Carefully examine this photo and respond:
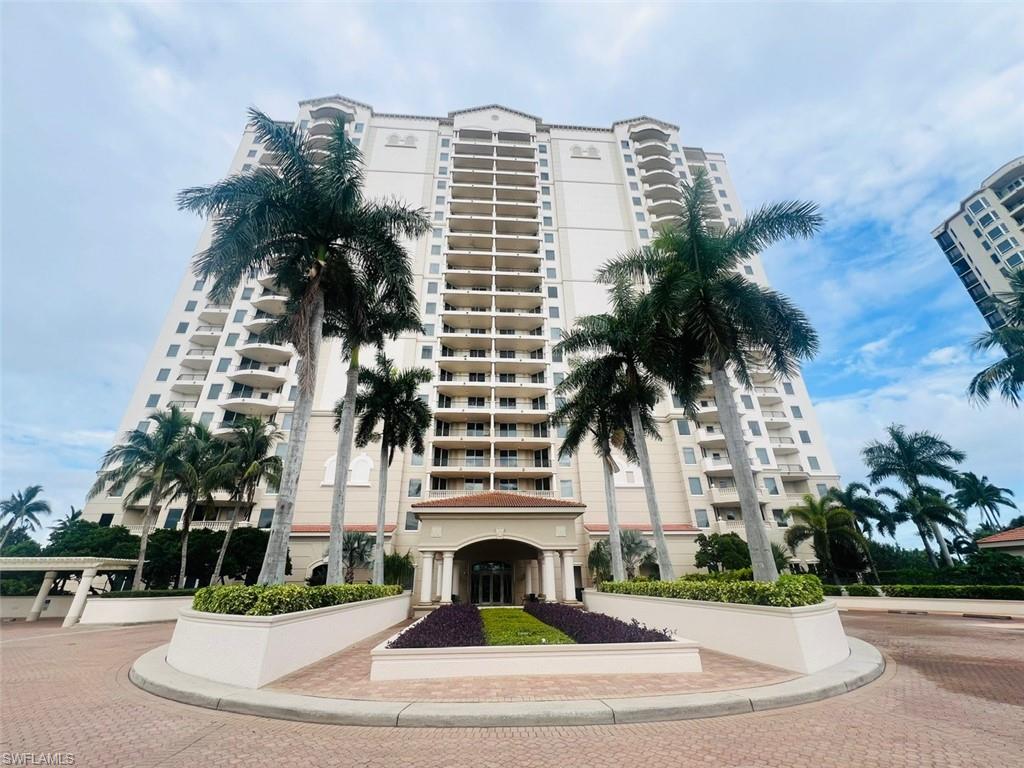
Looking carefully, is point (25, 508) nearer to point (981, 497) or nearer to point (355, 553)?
point (355, 553)

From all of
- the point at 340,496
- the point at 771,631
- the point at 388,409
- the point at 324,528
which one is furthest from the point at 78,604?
the point at 771,631

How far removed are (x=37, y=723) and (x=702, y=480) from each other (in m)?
39.4

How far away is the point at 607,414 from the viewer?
22.9 m

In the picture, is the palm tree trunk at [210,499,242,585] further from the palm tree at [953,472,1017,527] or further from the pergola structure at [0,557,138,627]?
the palm tree at [953,472,1017,527]

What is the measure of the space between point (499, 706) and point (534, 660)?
2546 millimetres

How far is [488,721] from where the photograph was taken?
6094 mm

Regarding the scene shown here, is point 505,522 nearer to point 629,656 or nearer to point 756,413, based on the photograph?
point 629,656

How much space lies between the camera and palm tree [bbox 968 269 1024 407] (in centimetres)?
2145

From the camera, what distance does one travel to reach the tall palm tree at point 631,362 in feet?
59.2

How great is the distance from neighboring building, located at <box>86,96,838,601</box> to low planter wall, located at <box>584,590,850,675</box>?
47.2ft

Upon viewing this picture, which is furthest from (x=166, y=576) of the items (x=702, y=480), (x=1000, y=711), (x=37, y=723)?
(x=702, y=480)

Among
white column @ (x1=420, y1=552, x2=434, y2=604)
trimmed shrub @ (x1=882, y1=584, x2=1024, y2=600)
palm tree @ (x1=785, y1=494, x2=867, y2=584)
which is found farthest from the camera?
palm tree @ (x1=785, y1=494, x2=867, y2=584)

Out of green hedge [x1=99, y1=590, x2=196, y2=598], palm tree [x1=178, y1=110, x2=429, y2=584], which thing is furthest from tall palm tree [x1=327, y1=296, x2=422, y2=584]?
green hedge [x1=99, y1=590, x2=196, y2=598]

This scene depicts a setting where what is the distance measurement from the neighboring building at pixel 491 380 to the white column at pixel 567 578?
0.40 ft
